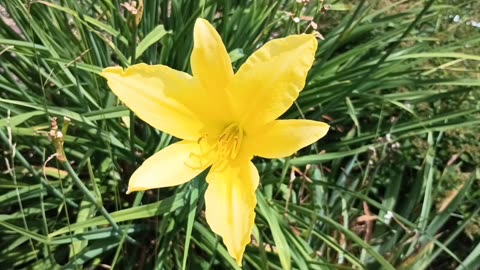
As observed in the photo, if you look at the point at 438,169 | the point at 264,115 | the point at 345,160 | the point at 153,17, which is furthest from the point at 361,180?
the point at 264,115

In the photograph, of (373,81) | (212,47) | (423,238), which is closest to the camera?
(212,47)

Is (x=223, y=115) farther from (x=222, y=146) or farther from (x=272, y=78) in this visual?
(x=272, y=78)

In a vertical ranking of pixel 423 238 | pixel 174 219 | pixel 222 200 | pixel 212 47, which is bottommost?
pixel 423 238

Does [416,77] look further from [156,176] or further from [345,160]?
[156,176]

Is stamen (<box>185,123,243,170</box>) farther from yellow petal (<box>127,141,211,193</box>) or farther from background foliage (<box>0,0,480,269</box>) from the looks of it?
background foliage (<box>0,0,480,269</box>)

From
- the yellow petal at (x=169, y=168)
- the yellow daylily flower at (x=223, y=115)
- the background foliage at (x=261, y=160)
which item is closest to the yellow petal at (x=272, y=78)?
the yellow daylily flower at (x=223, y=115)

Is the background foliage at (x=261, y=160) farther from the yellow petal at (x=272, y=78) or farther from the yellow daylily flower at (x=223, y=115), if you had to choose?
the yellow petal at (x=272, y=78)
